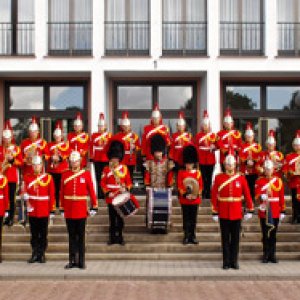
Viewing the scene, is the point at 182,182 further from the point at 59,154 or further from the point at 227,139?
the point at 59,154

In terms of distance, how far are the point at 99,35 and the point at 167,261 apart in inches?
367

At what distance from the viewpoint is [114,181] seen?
44.7 ft

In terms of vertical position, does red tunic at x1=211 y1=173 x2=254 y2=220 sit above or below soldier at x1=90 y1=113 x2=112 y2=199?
below

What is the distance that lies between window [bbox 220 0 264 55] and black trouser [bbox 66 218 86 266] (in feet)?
34.1

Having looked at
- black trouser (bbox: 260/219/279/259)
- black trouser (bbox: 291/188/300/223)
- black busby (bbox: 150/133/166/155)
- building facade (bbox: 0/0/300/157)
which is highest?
building facade (bbox: 0/0/300/157)

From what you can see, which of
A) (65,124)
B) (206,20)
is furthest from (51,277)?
(206,20)

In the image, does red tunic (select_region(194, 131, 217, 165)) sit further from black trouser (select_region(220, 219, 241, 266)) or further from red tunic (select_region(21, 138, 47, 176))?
black trouser (select_region(220, 219, 241, 266))

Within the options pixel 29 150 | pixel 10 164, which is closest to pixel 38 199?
pixel 10 164

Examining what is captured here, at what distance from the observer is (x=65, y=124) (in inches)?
846

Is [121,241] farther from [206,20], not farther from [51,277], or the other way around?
[206,20]

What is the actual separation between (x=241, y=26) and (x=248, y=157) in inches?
272

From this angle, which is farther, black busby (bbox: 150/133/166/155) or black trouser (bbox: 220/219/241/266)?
black busby (bbox: 150/133/166/155)


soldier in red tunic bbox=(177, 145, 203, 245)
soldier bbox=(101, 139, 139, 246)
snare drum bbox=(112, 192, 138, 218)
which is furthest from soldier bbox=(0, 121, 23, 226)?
soldier in red tunic bbox=(177, 145, 203, 245)

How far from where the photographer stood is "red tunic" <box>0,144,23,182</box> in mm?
14781
